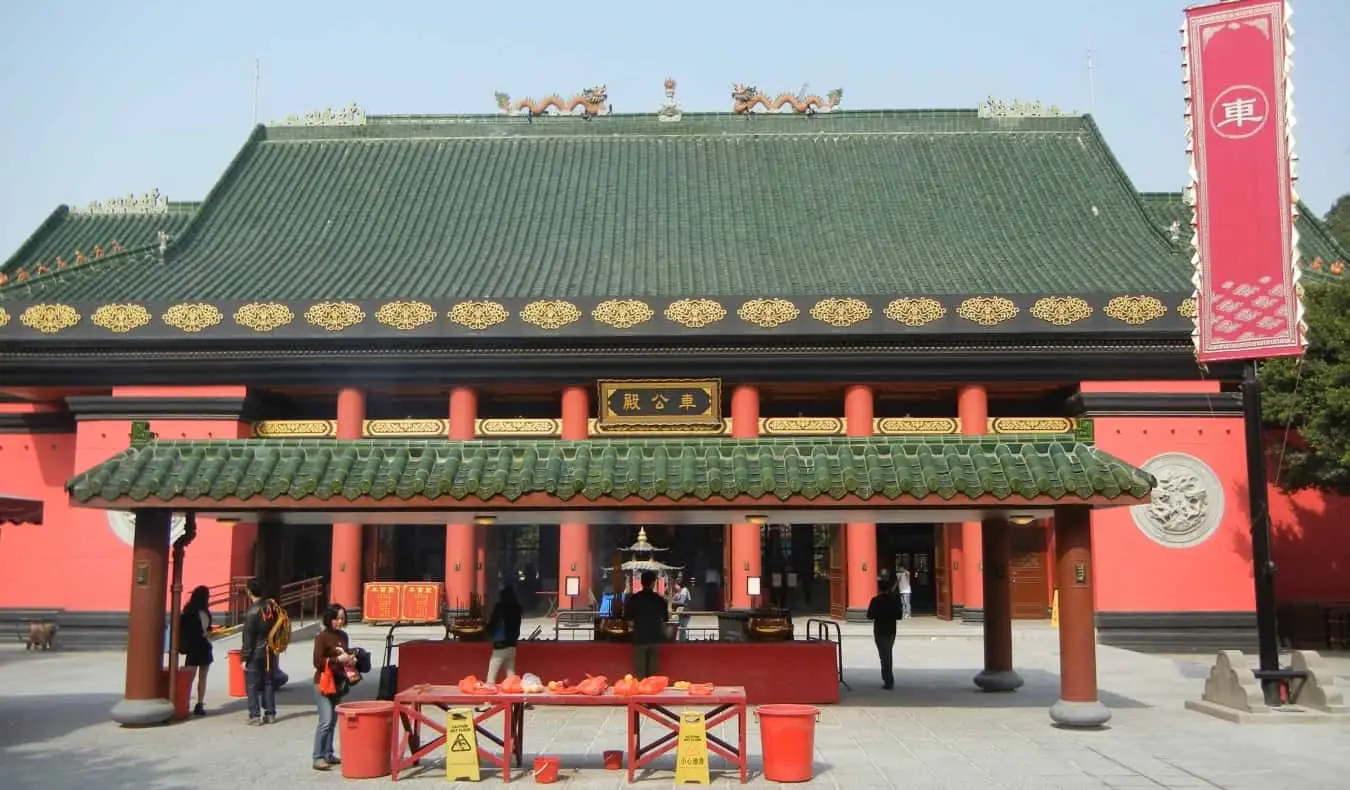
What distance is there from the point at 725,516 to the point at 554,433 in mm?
13171

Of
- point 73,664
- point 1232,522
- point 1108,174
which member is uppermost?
point 1108,174

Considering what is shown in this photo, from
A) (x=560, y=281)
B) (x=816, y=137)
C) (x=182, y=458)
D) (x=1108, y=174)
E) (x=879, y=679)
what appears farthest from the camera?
(x=816, y=137)

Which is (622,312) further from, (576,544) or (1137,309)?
(1137,309)

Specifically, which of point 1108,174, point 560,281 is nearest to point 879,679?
point 560,281

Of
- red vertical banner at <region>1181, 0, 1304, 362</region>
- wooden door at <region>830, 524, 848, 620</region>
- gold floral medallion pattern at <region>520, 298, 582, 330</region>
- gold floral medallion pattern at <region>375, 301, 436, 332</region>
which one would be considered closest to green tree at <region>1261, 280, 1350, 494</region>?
red vertical banner at <region>1181, 0, 1304, 362</region>

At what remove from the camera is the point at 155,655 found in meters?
15.1

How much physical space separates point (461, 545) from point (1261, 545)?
17.7 metres

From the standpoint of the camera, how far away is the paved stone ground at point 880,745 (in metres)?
11.9

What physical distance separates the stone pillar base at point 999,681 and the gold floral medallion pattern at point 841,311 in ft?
38.4

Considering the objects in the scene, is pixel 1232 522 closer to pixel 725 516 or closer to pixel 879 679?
pixel 879 679

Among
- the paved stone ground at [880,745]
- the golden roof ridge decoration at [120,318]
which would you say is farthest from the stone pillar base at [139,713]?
the golden roof ridge decoration at [120,318]

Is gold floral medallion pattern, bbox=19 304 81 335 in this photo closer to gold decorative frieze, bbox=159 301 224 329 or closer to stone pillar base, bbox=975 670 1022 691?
gold decorative frieze, bbox=159 301 224 329

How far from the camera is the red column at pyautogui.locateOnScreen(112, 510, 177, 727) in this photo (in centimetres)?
1495

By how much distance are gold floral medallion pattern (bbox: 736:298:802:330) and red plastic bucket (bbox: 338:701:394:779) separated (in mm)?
18137
